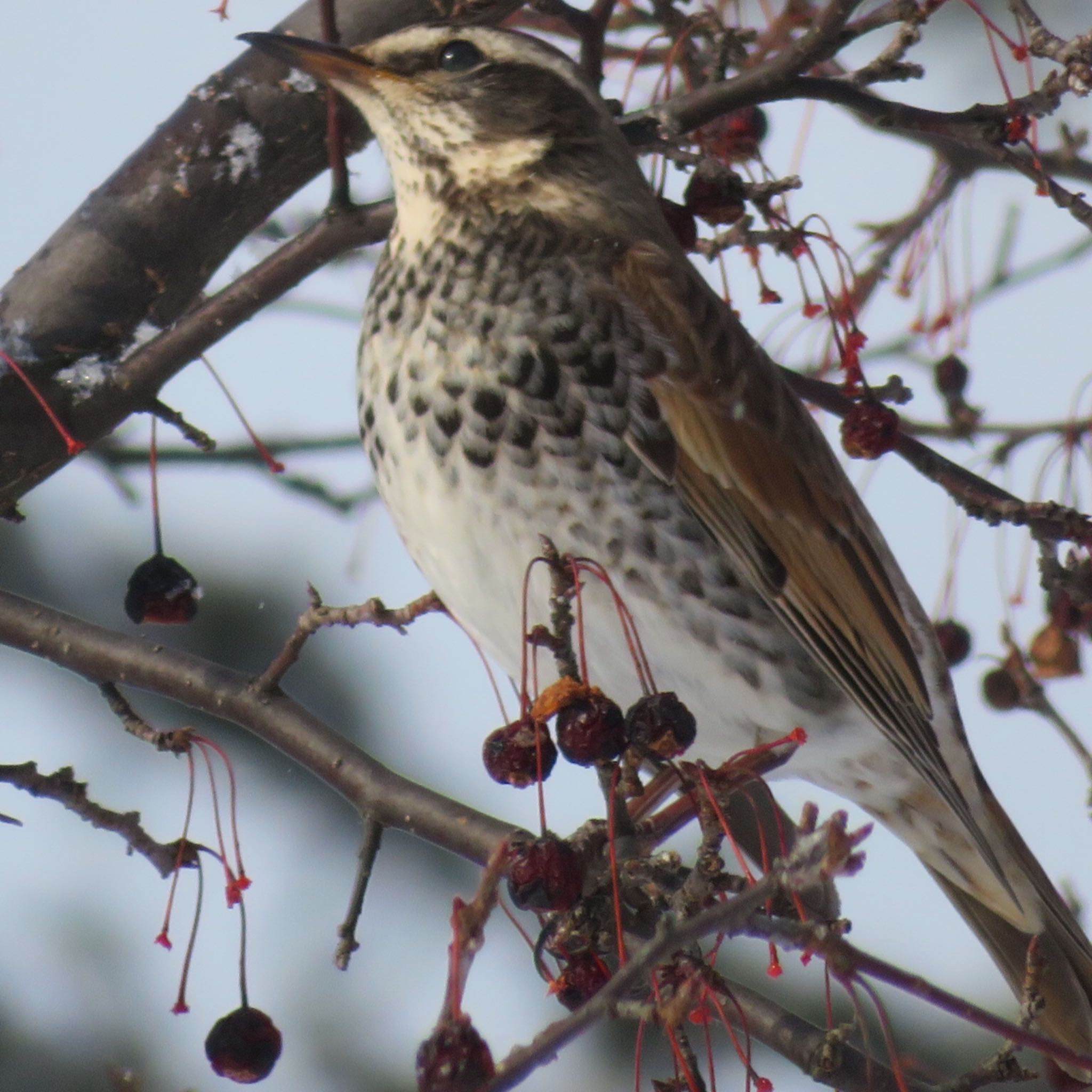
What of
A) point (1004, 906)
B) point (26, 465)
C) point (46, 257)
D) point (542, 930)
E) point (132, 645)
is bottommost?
point (542, 930)

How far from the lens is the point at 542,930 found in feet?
5.78

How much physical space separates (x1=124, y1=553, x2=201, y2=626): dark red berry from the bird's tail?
52.1 inches

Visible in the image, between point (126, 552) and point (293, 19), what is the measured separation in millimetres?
2178

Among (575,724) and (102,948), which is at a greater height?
(102,948)

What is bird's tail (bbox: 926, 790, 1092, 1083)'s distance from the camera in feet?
8.08

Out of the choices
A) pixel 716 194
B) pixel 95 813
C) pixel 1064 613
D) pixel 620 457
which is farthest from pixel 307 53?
pixel 1064 613

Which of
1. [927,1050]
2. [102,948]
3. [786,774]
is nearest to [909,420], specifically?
[786,774]

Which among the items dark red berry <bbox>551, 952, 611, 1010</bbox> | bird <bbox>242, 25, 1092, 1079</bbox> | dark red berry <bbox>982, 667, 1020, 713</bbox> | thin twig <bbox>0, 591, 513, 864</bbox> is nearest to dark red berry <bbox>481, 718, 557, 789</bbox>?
dark red berry <bbox>551, 952, 611, 1010</bbox>

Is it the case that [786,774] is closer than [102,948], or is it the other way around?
[786,774]

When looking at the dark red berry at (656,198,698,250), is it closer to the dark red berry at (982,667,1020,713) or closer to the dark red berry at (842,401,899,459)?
the dark red berry at (842,401,899,459)

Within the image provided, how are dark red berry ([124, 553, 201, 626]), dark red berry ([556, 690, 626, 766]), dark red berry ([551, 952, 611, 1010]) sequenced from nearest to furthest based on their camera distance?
dark red berry ([556, 690, 626, 766]) < dark red berry ([551, 952, 611, 1010]) < dark red berry ([124, 553, 201, 626])

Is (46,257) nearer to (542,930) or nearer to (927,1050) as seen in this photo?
(542,930)

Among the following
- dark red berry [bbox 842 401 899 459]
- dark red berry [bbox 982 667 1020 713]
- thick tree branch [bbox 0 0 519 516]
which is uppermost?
dark red berry [bbox 982 667 1020 713]

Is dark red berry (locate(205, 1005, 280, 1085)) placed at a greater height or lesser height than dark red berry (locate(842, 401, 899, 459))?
lesser
